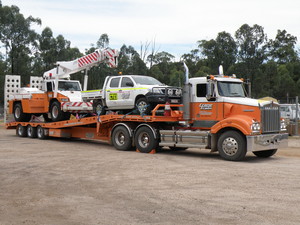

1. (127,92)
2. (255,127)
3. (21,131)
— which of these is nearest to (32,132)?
(21,131)

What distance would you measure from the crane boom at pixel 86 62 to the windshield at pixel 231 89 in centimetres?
638

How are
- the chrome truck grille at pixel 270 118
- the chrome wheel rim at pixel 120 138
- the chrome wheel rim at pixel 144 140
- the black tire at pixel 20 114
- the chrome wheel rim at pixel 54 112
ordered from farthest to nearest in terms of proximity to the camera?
the black tire at pixel 20 114, the chrome wheel rim at pixel 54 112, the chrome wheel rim at pixel 120 138, the chrome wheel rim at pixel 144 140, the chrome truck grille at pixel 270 118

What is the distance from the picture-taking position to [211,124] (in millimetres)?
14008

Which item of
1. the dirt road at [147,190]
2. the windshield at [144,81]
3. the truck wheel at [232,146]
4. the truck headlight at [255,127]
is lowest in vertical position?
the dirt road at [147,190]

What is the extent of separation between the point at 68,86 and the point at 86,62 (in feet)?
5.50

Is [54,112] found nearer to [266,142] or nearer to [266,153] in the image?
[266,153]

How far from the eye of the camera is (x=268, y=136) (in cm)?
1305

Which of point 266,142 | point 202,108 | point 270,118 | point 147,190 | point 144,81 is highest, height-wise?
point 144,81

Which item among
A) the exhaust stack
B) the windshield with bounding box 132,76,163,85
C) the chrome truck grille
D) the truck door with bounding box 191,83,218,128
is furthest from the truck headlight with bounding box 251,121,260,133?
the windshield with bounding box 132,76,163,85

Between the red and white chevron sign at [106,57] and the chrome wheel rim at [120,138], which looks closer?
the chrome wheel rim at [120,138]

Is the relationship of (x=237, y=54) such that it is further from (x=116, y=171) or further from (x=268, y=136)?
(x=116, y=171)

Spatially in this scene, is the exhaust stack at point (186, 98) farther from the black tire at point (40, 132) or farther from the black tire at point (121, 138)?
the black tire at point (40, 132)

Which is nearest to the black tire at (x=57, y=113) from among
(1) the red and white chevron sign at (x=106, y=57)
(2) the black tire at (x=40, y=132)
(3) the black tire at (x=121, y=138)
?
(2) the black tire at (x=40, y=132)

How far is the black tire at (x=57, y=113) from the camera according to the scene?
19.8 m
